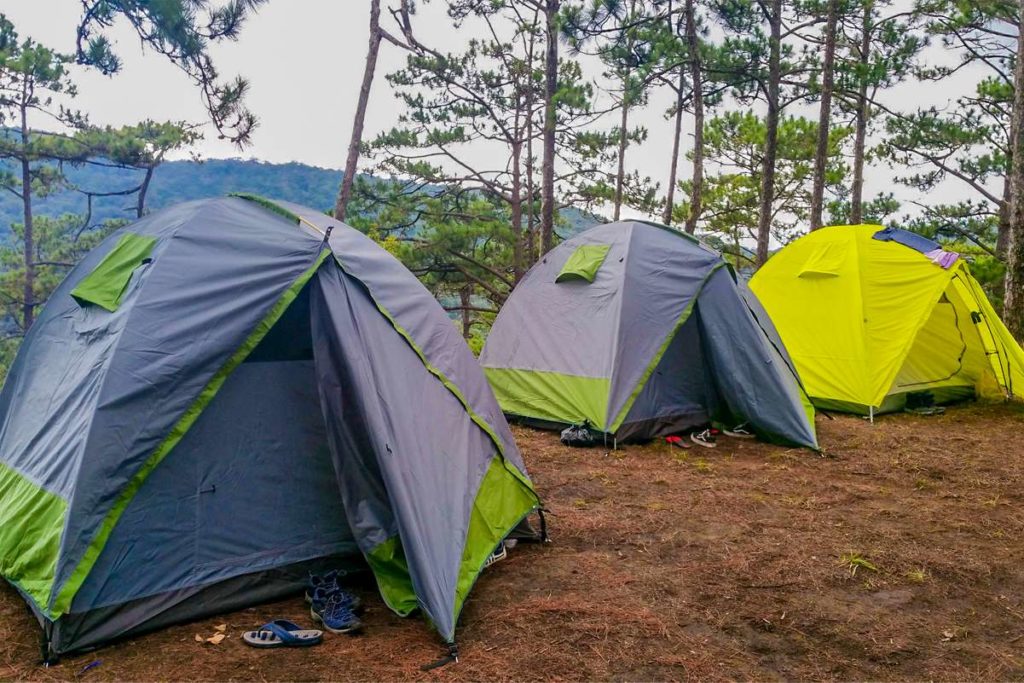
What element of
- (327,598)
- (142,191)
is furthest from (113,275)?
(142,191)

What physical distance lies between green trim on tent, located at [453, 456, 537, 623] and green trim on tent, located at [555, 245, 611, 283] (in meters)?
3.47

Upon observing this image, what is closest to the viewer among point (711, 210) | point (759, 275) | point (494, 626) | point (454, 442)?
point (494, 626)

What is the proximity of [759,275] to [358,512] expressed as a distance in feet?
23.3

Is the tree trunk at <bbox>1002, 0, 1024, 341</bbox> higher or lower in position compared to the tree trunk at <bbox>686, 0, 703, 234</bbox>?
lower

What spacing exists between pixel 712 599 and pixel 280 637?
2.05 metres

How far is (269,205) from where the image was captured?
13.1ft

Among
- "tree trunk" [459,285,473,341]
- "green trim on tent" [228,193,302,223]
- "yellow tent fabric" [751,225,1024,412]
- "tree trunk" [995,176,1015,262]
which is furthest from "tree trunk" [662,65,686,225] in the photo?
"green trim on tent" [228,193,302,223]

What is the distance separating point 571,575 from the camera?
3.72 meters

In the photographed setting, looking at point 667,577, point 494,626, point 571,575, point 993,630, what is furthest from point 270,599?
point 993,630

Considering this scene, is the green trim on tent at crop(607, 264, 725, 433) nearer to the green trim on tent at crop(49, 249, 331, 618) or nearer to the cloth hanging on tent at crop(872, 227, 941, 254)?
the cloth hanging on tent at crop(872, 227, 941, 254)

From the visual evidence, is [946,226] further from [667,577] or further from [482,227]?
[667,577]

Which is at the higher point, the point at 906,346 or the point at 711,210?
the point at 711,210

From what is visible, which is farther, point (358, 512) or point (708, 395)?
point (708, 395)

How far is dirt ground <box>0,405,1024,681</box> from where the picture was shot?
112 inches
